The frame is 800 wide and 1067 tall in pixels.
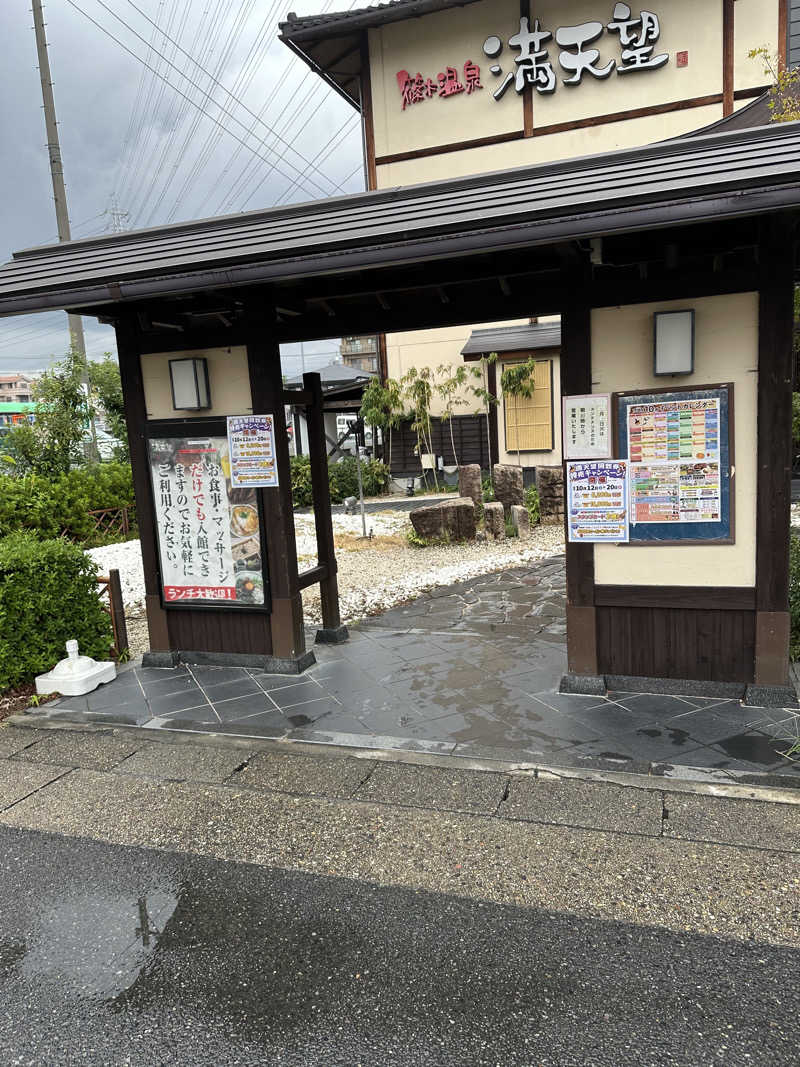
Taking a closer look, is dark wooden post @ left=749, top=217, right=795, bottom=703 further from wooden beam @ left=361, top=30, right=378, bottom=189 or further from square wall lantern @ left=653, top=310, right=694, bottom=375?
wooden beam @ left=361, top=30, right=378, bottom=189

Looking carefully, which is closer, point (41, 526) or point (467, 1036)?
point (467, 1036)

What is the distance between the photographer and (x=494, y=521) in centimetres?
1206

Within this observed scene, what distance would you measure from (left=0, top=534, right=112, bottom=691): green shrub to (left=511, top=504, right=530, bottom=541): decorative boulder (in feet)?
24.6

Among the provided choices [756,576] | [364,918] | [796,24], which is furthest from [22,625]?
[796,24]

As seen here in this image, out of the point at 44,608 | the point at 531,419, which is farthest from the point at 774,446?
the point at 531,419

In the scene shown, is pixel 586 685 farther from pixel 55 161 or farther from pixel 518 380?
pixel 55 161

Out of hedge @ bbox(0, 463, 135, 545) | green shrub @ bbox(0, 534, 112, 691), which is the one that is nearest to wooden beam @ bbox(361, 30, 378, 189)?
hedge @ bbox(0, 463, 135, 545)

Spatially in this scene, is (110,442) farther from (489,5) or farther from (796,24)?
(796,24)

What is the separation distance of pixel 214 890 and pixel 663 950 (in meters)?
1.98

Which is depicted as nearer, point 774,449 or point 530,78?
point 774,449

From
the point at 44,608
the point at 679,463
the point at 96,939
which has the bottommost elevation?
the point at 96,939

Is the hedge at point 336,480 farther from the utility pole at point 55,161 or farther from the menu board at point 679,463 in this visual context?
the menu board at point 679,463

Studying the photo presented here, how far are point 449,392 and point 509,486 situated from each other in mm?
7418

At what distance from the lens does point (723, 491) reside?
483cm
